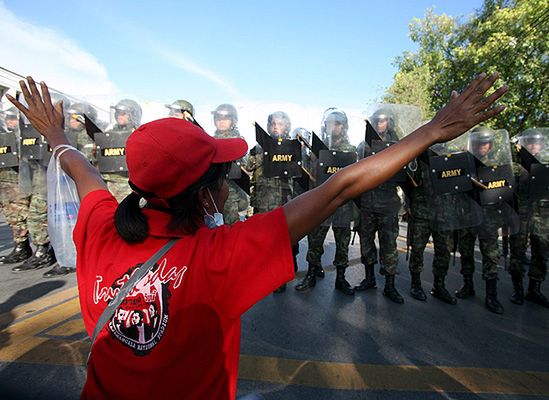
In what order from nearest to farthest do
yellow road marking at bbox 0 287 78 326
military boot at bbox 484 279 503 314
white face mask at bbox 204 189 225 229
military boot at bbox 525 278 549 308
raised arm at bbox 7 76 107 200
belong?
white face mask at bbox 204 189 225 229, raised arm at bbox 7 76 107 200, yellow road marking at bbox 0 287 78 326, military boot at bbox 484 279 503 314, military boot at bbox 525 278 549 308

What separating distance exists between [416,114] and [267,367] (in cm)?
343

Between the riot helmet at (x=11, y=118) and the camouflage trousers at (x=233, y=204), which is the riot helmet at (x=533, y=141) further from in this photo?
the riot helmet at (x=11, y=118)

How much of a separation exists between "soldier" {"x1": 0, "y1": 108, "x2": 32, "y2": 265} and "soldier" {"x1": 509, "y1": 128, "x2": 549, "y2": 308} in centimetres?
711

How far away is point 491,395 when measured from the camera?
2193 millimetres

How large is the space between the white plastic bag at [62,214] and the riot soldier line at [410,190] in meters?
2.30

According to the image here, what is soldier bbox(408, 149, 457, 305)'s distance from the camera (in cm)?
406

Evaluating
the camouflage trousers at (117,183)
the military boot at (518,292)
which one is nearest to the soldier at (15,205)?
the camouflage trousers at (117,183)

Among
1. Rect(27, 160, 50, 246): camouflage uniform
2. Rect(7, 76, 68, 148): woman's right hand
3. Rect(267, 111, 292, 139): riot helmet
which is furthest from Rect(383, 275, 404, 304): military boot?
Rect(27, 160, 50, 246): camouflage uniform

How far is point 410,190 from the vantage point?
431 centimetres

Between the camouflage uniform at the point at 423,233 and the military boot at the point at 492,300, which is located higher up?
the camouflage uniform at the point at 423,233

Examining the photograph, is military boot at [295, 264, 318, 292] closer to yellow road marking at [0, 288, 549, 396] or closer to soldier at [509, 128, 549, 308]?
yellow road marking at [0, 288, 549, 396]

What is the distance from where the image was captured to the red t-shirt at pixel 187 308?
85cm

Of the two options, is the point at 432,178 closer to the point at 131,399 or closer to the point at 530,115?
the point at 131,399

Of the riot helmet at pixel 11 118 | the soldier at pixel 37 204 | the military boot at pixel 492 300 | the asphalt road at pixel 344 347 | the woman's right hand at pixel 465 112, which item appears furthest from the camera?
the riot helmet at pixel 11 118
